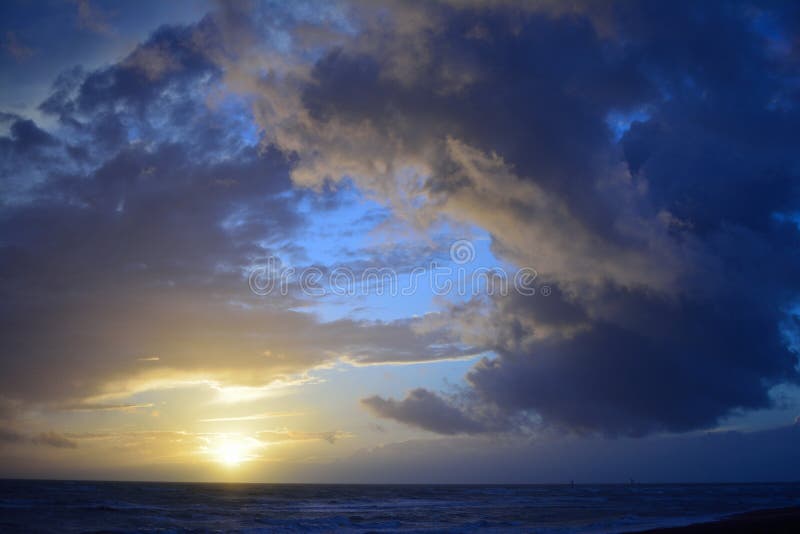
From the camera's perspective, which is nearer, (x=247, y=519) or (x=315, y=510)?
(x=247, y=519)

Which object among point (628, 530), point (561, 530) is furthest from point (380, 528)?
point (628, 530)

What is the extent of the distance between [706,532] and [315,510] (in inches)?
1443

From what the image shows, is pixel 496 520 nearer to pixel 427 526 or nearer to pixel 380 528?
pixel 427 526

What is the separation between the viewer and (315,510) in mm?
53688

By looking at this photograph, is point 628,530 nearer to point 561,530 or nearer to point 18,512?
point 561,530

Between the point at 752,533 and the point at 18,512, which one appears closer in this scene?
the point at 752,533

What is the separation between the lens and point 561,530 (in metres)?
34.0

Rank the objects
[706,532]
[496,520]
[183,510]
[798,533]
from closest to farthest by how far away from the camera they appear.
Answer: [798,533]
[706,532]
[496,520]
[183,510]

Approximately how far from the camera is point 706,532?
3083 cm

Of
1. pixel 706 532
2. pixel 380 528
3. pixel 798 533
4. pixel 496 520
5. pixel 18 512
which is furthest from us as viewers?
pixel 18 512

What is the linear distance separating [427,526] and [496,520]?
6.84 metres

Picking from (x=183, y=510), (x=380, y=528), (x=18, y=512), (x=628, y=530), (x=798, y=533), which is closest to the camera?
(x=798, y=533)

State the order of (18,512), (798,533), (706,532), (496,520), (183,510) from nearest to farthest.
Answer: (798,533) < (706,532) < (496,520) < (18,512) < (183,510)

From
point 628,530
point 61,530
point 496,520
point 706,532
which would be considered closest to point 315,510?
point 496,520
